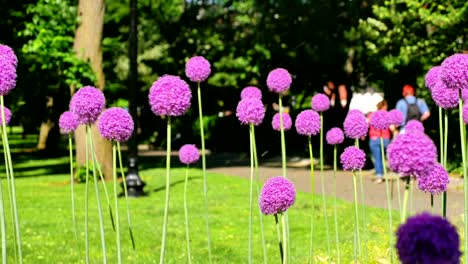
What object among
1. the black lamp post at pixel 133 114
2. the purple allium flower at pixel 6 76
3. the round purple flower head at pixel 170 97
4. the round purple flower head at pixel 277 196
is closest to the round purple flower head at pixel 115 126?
the round purple flower head at pixel 170 97

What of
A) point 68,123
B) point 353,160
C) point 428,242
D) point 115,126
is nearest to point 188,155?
point 68,123

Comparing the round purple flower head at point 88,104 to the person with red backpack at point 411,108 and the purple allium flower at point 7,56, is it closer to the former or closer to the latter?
the purple allium flower at point 7,56

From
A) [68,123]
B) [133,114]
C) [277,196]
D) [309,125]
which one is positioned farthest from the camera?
[133,114]

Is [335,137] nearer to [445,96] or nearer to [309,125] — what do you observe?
[309,125]

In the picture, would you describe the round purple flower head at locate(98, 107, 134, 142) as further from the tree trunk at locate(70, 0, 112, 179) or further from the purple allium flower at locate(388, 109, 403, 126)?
the tree trunk at locate(70, 0, 112, 179)

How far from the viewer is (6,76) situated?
3.49m

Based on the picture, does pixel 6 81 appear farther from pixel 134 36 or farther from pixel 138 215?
pixel 134 36

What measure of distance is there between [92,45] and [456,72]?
54.3 ft

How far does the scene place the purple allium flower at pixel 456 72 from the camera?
3.31 meters

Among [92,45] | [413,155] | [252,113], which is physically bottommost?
[413,155]

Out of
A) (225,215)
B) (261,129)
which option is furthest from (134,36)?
(261,129)

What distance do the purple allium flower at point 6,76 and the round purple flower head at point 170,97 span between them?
26.7 inches

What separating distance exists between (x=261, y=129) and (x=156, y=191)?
14405mm

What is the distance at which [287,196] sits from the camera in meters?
3.46
